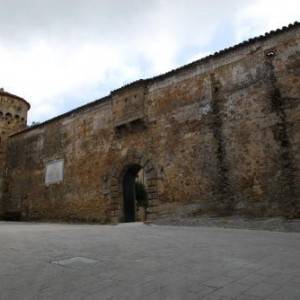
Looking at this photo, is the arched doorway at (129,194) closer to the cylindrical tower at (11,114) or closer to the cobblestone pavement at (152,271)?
the cobblestone pavement at (152,271)

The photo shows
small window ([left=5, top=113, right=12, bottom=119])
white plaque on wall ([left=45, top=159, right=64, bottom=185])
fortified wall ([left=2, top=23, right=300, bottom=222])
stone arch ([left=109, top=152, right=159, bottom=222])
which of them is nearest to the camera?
fortified wall ([left=2, top=23, right=300, bottom=222])

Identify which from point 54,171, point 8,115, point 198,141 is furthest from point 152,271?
point 8,115

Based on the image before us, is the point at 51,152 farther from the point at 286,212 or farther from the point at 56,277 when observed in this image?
the point at 56,277

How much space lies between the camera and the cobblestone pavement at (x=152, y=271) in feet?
10.0

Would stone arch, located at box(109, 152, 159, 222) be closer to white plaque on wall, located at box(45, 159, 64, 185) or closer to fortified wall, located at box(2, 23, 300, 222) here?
fortified wall, located at box(2, 23, 300, 222)

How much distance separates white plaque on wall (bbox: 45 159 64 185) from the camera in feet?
50.4

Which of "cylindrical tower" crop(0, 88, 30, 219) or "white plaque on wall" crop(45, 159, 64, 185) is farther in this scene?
"cylindrical tower" crop(0, 88, 30, 219)

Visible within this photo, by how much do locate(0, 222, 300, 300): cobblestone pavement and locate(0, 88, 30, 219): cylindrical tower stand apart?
14.8 meters

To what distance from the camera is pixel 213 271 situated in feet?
12.3

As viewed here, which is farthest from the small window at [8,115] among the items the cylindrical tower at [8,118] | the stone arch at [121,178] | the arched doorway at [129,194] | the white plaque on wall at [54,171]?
the arched doorway at [129,194]

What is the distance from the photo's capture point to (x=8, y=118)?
1986 centimetres

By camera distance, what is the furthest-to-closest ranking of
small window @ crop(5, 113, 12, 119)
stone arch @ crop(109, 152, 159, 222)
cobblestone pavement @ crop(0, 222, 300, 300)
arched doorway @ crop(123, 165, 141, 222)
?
small window @ crop(5, 113, 12, 119) < arched doorway @ crop(123, 165, 141, 222) < stone arch @ crop(109, 152, 159, 222) < cobblestone pavement @ crop(0, 222, 300, 300)

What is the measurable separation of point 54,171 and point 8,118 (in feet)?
20.9

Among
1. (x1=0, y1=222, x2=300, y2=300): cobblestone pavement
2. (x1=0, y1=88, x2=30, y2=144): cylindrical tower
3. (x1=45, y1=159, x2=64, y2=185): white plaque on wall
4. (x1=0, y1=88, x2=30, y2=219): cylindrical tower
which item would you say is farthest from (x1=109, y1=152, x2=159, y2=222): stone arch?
(x1=0, y1=88, x2=30, y2=144): cylindrical tower
